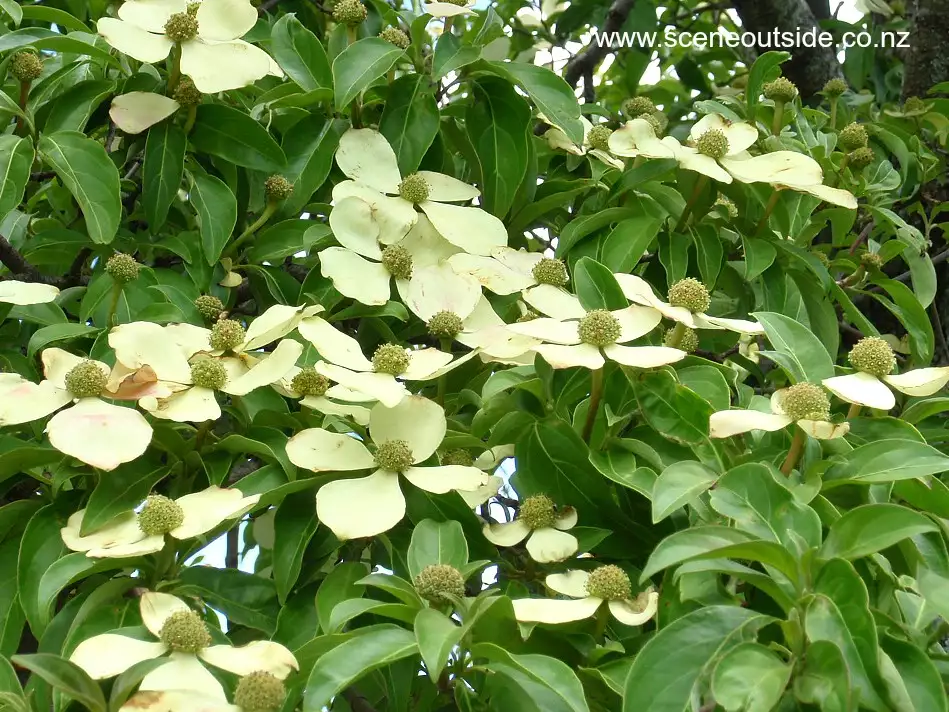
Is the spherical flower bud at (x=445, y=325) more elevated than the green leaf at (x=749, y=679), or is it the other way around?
the green leaf at (x=749, y=679)

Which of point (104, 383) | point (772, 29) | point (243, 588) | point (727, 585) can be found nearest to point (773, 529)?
point (727, 585)

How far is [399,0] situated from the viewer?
2.30 m

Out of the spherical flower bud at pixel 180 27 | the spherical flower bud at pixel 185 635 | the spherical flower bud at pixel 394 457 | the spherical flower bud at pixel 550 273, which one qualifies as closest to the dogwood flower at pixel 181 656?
the spherical flower bud at pixel 185 635

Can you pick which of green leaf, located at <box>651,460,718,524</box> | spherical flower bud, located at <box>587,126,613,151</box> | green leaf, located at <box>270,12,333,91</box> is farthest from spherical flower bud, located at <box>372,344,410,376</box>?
spherical flower bud, located at <box>587,126,613,151</box>

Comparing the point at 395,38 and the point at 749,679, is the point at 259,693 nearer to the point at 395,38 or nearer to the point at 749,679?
the point at 749,679

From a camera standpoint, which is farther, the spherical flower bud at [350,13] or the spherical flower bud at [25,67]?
the spherical flower bud at [350,13]

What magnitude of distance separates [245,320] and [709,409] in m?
0.92

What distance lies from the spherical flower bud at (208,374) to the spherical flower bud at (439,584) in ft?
1.11

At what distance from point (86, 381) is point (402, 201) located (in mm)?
504

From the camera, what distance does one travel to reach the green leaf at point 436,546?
Result: 3.33ft

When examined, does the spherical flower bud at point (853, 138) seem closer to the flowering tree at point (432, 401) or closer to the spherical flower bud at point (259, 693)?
the flowering tree at point (432, 401)

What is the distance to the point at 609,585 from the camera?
3.28ft

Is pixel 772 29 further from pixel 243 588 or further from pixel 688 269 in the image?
pixel 243 588

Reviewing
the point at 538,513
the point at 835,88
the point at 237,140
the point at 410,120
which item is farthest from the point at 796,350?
the point at 835,88
